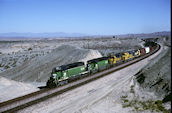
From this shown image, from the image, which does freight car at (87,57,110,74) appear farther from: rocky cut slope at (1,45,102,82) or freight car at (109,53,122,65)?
rocky cut slope at (1,45,102,82)

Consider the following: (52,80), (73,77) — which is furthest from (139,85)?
(52,80)

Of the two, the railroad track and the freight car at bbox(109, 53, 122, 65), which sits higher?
the freight car at bbox(109, 53, 122, 65)

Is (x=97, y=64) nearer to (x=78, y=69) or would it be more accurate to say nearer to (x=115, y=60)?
(x=78, y=69)

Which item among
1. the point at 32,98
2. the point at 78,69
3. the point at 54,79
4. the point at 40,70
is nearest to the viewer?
the point at 32,98

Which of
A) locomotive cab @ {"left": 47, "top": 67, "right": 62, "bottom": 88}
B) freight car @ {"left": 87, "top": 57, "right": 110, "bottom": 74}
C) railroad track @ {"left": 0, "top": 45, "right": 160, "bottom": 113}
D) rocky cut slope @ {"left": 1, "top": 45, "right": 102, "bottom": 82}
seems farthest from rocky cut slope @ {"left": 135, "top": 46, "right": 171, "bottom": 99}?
rocky cut slope @ {"left": 1, "top": 45, "right": 102, "bottom": 82}

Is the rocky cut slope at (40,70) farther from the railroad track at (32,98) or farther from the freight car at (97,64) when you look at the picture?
the railroad track at (32,98)

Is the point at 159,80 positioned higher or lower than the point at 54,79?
lower

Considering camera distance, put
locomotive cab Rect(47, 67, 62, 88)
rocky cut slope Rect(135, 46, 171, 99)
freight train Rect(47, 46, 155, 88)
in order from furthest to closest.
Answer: freight train Rect(47, 46, 155, 88)
locomotive cab Rect(47, 67, 62, 88)
rocky cut slope Rect(135, 46, 171, 99)

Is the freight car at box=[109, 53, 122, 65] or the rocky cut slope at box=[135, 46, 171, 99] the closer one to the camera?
the rocky cut slope at box=[135, 46, 171, 99]

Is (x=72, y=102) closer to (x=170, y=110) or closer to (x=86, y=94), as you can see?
(x=86, y=94)

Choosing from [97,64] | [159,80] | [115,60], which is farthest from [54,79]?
[115,60]

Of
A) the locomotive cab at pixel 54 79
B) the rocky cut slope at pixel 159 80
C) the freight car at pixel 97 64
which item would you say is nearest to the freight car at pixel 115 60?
the freight car at pixel 97 64

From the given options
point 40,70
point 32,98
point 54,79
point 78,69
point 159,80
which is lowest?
point 40,70

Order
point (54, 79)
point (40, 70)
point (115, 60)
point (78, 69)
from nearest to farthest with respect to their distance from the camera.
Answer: point (54, 79)
point (78, 69)
point (115, 60)
point (40, 70)
